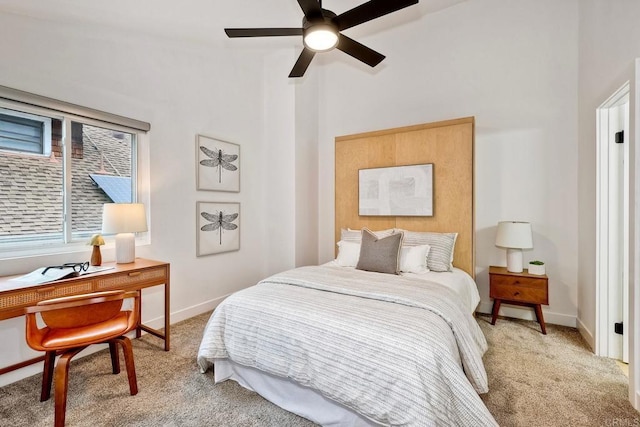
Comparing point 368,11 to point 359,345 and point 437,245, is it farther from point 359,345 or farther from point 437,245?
point 437,245

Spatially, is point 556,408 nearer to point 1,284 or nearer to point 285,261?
point 285,261

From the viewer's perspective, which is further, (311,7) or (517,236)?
(517,236)

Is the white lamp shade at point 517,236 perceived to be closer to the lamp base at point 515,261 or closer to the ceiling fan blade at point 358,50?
the lamp base at point 515,261

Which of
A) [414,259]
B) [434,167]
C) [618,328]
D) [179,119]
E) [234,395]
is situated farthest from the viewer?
[434,167]

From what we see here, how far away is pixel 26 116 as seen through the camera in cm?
227

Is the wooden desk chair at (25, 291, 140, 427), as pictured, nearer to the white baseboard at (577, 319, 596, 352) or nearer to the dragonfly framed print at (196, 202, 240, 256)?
the dragonfly framed print at (196, 202, 240, 256)

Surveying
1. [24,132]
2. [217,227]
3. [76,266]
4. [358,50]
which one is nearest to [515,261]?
[358,50]

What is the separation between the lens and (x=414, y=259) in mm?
2902

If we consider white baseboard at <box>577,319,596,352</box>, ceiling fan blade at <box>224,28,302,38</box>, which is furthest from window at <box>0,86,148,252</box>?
white baseboard at <box>577,319,596,352</box>

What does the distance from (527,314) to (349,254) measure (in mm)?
2024

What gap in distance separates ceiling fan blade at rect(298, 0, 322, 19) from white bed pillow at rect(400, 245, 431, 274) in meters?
2.08

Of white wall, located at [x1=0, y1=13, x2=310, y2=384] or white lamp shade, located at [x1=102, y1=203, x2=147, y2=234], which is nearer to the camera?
white wall, located at [x1=0, y1=13, x2=310, y2=384]

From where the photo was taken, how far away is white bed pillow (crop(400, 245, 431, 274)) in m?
2.88

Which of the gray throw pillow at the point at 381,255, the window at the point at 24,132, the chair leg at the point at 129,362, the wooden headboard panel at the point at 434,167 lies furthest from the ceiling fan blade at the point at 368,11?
the chair leg at the point at 129,362
